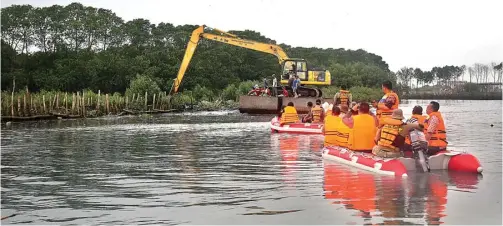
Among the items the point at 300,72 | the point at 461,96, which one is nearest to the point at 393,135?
the point at 300,72

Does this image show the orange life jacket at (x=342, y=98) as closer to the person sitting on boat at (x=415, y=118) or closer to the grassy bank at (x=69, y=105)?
the person sitting on boat at (x=415, y=118)

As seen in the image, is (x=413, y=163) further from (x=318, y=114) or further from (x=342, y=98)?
(x=318, y=114)

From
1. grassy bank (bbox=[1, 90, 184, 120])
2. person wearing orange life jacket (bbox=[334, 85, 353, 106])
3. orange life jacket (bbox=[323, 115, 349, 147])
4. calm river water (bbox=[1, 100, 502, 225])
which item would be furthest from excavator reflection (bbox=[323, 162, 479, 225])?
grassy bank (bbox=[1, 90, 184, 120])

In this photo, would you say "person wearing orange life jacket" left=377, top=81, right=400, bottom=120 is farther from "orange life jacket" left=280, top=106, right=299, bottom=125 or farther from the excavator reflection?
"orange life jacket" left=280, top=106, right=299, bottom=125

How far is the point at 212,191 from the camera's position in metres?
11.1

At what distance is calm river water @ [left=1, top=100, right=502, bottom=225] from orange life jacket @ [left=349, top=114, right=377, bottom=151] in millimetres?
678

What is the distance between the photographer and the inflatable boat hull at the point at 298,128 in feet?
77.9

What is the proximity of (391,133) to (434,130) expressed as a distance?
1.02 m

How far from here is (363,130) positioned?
1419 centimetres

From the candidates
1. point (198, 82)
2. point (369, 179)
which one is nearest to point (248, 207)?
point (369, 179)

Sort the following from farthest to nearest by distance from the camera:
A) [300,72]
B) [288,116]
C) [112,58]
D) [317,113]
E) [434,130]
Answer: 1. [112,58]
2. [300,72]
3. [288,116]
4. [317,113]
5. [434,130]

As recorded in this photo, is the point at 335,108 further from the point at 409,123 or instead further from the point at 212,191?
the point at 212,191

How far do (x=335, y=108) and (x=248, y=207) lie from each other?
858 cm

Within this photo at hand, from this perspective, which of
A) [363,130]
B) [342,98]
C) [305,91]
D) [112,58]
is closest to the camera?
[363,130]
